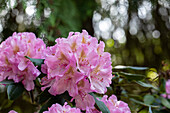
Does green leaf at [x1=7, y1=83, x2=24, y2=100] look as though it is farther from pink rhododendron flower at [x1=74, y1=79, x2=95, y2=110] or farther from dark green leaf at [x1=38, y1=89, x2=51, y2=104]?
pink rhododendron flower at [x1=74, y1=79, x2=95, y2=110]

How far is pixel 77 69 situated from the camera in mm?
521

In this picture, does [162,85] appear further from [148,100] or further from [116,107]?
[116,107]

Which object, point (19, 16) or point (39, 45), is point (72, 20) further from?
point (39, 45)

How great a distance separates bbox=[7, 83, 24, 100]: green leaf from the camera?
0.57m

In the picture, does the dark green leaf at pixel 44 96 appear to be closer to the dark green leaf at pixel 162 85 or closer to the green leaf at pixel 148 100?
the green leaf at pixel 148 100

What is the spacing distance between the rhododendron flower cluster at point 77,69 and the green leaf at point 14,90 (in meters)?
0.10

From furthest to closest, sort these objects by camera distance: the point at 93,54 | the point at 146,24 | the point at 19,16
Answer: the point at 146,24
the point at 19,16
the point at 93,54

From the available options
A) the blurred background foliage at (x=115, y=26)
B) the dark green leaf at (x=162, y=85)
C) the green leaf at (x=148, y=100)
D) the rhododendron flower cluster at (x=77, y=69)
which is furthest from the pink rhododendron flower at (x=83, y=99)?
the blurred background foliage at (x=115, y=26)

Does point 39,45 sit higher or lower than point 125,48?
higher

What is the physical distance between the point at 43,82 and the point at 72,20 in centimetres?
152

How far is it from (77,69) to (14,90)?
0.21 metres

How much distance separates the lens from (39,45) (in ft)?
2.11

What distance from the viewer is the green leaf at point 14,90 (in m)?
0.57

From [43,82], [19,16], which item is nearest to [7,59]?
[43,82]
